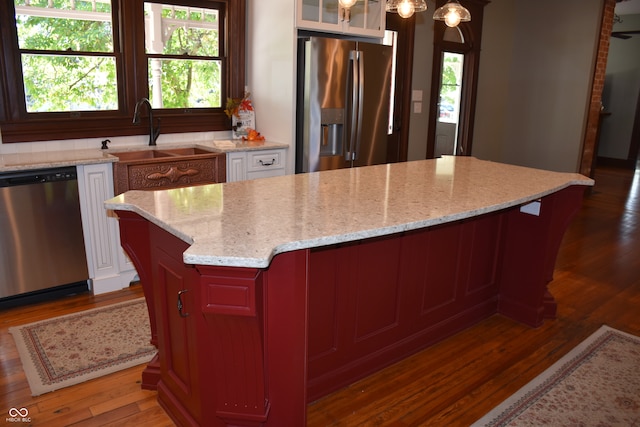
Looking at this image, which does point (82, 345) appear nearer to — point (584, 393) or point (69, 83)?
point (69, 83)

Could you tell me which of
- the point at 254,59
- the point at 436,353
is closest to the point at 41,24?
the point at 254,59

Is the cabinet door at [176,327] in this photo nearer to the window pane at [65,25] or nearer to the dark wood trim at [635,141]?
the window pane at [65,25]

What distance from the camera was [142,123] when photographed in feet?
12.8

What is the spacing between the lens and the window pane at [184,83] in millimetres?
3984

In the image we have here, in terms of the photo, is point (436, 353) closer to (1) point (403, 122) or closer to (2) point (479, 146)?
(1) point (403, 122)

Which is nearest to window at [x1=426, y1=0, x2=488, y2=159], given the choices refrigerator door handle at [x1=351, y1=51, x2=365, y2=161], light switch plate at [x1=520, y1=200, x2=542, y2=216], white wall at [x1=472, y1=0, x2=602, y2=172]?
white wall at [x1=472, y1=0, x2=602, y2=172]

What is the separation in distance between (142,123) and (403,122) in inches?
105

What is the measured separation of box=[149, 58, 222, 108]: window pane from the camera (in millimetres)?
3984

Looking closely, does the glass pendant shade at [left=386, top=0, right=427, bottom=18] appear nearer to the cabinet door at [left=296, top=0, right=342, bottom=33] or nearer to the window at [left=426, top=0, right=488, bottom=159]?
the cabinet door at [left=296, top=0, right=342, bottom=33]

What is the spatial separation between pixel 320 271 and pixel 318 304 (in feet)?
0.51

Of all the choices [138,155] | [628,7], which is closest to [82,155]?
[138,155]

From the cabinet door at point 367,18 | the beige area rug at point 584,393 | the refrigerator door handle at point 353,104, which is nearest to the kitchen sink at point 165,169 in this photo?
the refrigerator door handle at point 353,104

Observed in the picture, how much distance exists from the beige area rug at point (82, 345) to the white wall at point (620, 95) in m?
9.79

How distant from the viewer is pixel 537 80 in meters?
6.38
